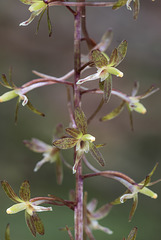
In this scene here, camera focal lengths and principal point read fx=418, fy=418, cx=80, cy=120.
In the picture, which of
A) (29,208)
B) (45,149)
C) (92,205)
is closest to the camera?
(29,208)

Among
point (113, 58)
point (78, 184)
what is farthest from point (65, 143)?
point (113, 58)

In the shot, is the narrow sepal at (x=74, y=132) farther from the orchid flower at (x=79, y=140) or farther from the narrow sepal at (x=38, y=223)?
the narrow sepal at (x=38, y=223)

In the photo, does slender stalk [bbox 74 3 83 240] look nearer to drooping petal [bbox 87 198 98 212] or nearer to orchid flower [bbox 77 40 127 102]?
orchid flower [bbox 77 40 127 102]

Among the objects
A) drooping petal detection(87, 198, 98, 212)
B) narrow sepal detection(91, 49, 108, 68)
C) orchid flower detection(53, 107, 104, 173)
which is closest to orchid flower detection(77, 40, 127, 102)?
narrow sepal detection(91, 49, 108, 68)

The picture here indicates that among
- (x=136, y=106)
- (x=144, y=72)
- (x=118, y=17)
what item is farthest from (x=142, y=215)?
(x=136, y=106)

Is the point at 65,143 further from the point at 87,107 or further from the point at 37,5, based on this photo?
the point at 87,107
